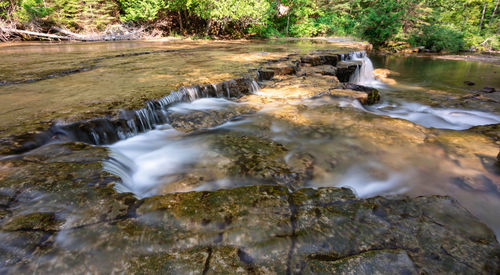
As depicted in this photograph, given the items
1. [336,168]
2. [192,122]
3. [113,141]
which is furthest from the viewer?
[192,122]

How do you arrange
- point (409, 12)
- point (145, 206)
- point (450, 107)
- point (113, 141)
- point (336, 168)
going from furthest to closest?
point (409, 12) → point (450, 107) → point (113, 141) → point (336, 168) → point (145, 206)

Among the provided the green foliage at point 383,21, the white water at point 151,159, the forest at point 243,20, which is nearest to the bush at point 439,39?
the forest at point 243,20

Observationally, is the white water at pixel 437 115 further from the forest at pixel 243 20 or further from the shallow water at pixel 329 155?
the forest at pixel 243 20

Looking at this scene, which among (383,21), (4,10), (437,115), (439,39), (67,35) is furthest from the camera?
(439,39)

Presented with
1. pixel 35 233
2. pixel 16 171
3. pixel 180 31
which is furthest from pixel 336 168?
pixel 180 31

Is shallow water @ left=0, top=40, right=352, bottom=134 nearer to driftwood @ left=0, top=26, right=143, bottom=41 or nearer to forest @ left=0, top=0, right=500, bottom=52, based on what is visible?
driftwood @ left=0, top=26, right=143, bottom=41

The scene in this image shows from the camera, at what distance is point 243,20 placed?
1766 cm

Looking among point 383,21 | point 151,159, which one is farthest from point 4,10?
point 383,21

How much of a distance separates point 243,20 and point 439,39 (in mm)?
15104

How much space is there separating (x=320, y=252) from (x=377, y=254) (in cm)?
34

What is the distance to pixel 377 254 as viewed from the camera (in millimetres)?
1509

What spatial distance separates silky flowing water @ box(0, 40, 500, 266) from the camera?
105 inches

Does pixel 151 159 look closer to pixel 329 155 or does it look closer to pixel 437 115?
pixel 329 155

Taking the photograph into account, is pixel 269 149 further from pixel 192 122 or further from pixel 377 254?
pixel 377 254
